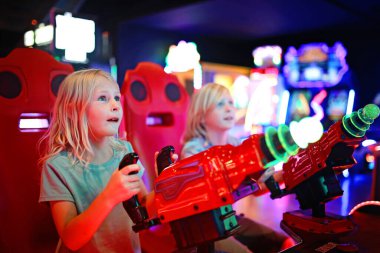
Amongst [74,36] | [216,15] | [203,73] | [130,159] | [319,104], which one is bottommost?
[130,159]

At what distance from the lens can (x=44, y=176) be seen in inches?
40.1

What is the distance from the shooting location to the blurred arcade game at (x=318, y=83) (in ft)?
14.9

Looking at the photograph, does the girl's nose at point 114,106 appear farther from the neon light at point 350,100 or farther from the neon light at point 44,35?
the neon light at point 44,35

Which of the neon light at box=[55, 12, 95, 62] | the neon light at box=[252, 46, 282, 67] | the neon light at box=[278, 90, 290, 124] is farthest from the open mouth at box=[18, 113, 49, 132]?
the neon light at box=[252, 46, 282, 67]

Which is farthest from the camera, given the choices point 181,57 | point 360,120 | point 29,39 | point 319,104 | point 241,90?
point 241,90

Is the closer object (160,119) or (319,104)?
(160,119)

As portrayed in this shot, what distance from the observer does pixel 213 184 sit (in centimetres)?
65

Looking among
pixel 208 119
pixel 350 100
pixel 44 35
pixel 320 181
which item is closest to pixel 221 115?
pixel 208 119

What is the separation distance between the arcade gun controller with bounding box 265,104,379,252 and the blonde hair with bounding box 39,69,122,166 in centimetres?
Answer: 52

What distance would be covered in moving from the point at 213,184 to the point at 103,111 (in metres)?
0.48

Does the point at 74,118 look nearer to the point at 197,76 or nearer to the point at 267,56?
the point at 197,76

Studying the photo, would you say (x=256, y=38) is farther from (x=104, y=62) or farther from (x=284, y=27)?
(x=104, y=62)

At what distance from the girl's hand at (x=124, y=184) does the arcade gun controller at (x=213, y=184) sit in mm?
60

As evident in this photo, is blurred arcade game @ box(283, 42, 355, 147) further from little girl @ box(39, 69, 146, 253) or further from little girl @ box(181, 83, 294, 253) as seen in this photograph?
little girl @ box(39, 69, 146, 253)
